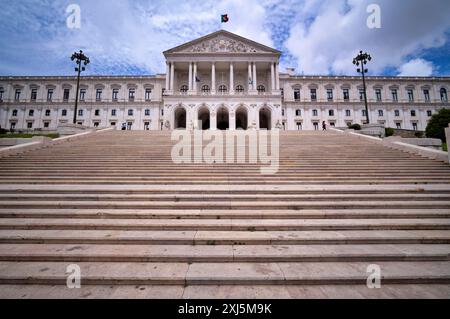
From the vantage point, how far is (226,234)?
14.5ft

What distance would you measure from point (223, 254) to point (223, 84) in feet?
136

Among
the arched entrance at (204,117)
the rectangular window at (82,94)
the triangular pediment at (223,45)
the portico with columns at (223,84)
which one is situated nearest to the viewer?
the portico with columns at (223,84)

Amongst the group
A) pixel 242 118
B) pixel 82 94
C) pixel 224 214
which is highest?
pixel 82 94

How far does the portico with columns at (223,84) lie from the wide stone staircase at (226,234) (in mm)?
27583

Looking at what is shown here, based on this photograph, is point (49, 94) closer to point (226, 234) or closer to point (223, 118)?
point (223, 118)

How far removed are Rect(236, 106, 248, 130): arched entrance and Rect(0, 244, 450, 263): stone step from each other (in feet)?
117

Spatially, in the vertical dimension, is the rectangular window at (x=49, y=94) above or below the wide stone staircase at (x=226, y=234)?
above

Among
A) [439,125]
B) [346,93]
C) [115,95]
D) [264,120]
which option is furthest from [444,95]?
[115,95]

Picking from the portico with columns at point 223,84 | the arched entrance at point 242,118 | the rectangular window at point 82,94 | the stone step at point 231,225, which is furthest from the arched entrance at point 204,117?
the stone step at point 231,225

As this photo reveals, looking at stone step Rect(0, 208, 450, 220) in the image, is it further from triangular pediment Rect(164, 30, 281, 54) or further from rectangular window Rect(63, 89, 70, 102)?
rectangular window Rect(63, 89, 70, 102)

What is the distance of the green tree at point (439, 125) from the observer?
29.4m

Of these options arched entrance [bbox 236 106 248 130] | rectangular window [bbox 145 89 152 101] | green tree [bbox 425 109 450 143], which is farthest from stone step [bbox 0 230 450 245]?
rectangular window [bbox 145 89 152 101]

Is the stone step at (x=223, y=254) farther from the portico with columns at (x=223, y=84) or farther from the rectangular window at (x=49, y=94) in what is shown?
the rectangular window at (x=49, y=94)
